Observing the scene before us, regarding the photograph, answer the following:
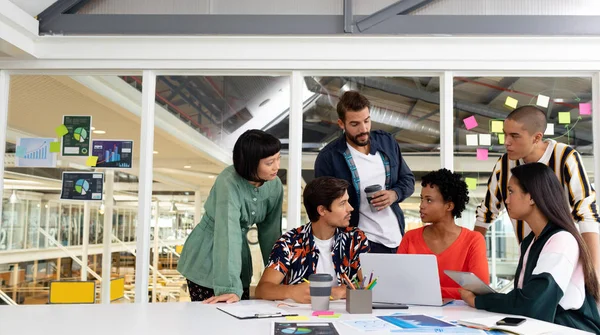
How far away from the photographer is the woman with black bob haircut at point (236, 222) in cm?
244

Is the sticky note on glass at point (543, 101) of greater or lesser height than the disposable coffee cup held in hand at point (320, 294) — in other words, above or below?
above

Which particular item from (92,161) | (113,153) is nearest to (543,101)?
(113,153)

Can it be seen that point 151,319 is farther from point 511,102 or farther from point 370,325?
point 511,102

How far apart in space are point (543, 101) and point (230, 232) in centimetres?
225

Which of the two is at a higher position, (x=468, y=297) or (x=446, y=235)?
(x=446, y=235)

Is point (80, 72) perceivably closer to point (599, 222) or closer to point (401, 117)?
point (401, 117)

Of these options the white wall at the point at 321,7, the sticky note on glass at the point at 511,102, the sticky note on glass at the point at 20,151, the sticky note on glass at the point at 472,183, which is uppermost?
the white wall at the point at 321,7

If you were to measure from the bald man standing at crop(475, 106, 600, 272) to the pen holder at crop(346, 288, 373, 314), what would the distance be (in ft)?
3.89

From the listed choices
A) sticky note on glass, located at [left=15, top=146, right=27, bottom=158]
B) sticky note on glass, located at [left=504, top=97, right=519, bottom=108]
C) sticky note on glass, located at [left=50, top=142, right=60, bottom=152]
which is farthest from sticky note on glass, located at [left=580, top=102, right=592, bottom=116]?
sticky note on glass, located at [left=15, top=146, right=27, bottom=158]

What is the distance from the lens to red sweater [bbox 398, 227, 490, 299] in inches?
94.8

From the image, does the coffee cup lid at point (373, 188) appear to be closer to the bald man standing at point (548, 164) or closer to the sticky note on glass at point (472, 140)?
the bald man standing at point (548, 164)

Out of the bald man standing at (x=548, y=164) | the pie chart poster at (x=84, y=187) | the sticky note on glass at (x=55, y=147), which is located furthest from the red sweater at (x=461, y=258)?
the sticky note on glass at (x=55, y=147)

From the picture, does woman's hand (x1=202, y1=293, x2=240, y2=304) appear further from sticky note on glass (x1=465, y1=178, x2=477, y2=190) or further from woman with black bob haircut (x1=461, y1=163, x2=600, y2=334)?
sticky note on glass (x1=465, y1=178, x2=477, y2=190)

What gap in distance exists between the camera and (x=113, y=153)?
370cm
